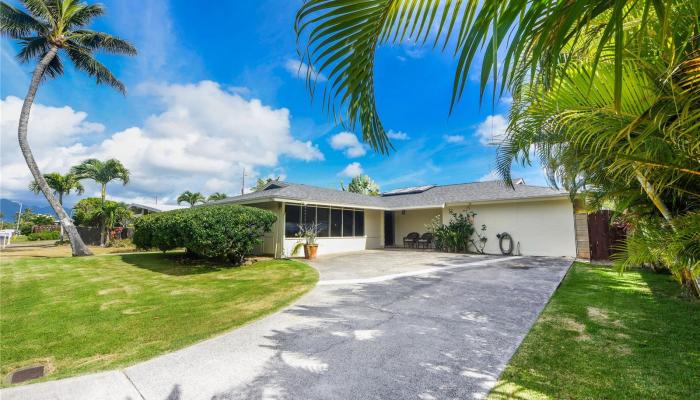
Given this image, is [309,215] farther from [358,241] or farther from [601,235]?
[601,235]

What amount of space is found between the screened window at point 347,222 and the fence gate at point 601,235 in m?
10.3

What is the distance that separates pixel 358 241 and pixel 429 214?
477 cm

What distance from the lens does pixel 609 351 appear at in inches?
136

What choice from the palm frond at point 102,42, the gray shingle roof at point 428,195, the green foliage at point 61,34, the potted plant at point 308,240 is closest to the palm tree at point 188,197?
the green foliage at point 61,34

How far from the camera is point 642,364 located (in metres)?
3.11

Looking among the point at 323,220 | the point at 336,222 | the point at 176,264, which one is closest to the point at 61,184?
the point at 176,264

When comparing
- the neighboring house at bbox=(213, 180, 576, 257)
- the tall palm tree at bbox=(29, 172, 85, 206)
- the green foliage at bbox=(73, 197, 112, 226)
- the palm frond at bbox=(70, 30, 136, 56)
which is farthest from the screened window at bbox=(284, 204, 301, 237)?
the tall palm tree at bbox=(29, 172, 85, 206)

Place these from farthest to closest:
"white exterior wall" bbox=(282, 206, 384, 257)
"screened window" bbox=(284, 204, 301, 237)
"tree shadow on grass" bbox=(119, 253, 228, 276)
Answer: "white exterior wall" bbox=(282, 206, 384, 257) → "screened window" bbox=(284, 204, 301, 237) → "tree shadow on grass" bbox=(119, 253, 228, 276)

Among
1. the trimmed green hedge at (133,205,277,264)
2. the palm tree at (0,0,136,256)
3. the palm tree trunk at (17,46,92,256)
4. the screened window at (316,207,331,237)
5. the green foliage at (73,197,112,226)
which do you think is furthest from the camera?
the green foliage at (73,197,112,226)

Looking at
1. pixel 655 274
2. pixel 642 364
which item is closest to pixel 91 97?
pixel 642 364

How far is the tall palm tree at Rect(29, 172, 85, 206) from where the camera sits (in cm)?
2408

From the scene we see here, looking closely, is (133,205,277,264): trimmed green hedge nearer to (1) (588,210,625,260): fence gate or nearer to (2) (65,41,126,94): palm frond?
(2) (65,41,126,94): palm frond

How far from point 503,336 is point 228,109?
14078 mm

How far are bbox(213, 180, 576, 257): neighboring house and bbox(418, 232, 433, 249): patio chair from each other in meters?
1.10
